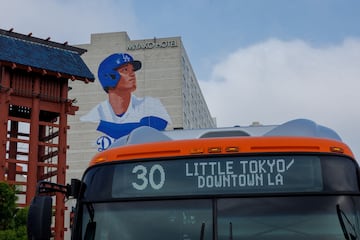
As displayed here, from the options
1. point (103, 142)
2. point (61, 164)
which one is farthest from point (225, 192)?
point (103, 142)

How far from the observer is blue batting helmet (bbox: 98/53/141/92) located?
3337 inches

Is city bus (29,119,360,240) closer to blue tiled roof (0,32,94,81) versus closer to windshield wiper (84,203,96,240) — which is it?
windshield wiper (84,203,96,240)

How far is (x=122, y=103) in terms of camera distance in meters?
84.8

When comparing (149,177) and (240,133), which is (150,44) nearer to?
(240,133)

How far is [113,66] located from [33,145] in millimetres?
41725

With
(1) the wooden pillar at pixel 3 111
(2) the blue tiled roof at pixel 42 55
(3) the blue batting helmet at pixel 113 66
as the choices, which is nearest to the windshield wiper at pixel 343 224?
(1) the wooden pillar at pixel 3 111

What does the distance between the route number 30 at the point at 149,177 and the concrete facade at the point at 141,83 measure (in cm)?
7590

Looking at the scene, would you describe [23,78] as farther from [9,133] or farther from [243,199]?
[243,199]

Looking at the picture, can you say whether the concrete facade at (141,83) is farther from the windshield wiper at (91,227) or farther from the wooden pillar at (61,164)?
the windshield wiper at (91,227)

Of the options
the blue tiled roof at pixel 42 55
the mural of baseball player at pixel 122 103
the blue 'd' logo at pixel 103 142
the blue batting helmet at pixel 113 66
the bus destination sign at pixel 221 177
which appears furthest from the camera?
the blue batting helmet at pixel 113 66

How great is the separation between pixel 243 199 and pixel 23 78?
4220 centimetres

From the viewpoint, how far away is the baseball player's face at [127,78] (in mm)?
84750

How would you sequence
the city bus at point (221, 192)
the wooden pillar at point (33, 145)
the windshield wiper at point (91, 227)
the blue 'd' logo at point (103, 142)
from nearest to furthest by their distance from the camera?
1. the city bus at point (221, 192)
2. the windshield wiper at point (91, 227)
3. the wooden pillar at point (33, 145)
4. the blue 'd' logo at point (103, 142)

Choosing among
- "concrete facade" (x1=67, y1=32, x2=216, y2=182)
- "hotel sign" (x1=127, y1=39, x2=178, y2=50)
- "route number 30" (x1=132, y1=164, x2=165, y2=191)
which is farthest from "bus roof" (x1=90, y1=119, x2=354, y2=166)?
"hotel sign" (x1=127, y1=39, x2=178, y2=50)
